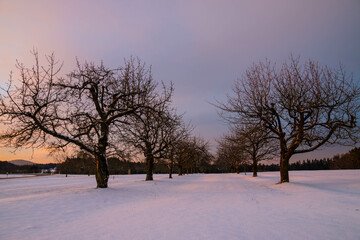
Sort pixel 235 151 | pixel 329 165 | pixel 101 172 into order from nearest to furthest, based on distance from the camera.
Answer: pixel 101 172
pixel 235 151
pixel 329 165

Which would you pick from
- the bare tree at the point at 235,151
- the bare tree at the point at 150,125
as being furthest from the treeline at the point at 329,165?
the bare tree at the point at 150,125

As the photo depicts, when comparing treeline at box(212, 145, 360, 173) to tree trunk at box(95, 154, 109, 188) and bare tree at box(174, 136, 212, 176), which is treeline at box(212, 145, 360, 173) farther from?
tree trunk at box(95, 154, 109, 188)

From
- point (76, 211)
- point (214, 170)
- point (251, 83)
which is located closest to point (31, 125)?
point (76, 211)

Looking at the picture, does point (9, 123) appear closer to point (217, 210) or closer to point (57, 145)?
point (57, 145)

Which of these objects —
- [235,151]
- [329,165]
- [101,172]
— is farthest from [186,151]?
[329,165]

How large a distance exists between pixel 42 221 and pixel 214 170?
9867cm

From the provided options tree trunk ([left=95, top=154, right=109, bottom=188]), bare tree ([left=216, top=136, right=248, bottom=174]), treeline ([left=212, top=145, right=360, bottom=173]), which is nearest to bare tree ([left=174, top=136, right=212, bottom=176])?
bare tree ([left=216, top=136, right=248, bottom=174])

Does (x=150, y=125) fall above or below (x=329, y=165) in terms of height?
above

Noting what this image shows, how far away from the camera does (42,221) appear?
5.65 meters

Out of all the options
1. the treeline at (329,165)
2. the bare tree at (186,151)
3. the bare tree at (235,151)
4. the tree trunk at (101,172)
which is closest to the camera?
the tree trunk at (101,172)

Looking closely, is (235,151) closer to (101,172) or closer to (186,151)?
(186,151)

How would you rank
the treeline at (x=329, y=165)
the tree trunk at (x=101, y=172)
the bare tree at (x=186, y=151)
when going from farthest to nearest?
the treeline at (x=329, y=165), the bare tree at (x=186, y=151), the tree trunk at (x=101, y=172)

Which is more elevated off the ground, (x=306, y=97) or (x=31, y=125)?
(x=306, y=97)

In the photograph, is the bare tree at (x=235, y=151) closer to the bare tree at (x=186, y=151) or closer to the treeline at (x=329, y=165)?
the bare tree at (x=186, y=151)
